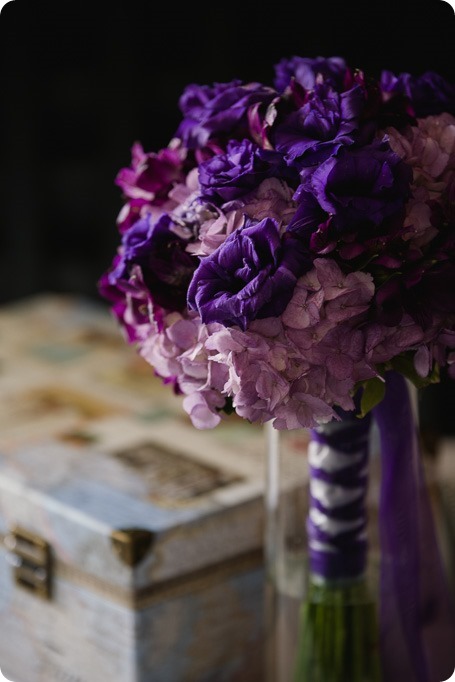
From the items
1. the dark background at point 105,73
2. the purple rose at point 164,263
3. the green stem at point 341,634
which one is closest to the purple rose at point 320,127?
the purple rose at point 164,263

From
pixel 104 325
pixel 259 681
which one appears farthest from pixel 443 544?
pixel 104 325

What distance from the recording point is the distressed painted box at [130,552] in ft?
3.23

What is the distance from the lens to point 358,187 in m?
0.68

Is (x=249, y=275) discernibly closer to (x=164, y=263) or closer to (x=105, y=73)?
(x=164, y=263)

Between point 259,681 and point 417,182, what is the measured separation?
62 cm

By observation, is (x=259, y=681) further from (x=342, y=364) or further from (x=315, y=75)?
(x=315, y=75)

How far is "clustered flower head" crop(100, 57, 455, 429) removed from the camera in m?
0.68

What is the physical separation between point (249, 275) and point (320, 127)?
0.40 feet

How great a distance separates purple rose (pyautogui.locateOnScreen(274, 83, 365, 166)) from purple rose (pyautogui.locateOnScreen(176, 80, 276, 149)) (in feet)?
0.15

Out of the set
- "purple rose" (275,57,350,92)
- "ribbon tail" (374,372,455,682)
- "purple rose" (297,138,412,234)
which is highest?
"purple rose" (275,57,350,92)

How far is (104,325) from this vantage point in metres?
1.67

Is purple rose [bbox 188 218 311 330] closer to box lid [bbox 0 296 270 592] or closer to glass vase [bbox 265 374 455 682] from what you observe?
glass vase [bbox 265 374 455 682]

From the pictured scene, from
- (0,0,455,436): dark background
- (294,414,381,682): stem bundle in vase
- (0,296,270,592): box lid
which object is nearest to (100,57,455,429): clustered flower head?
(294,414,381,682): stem bundle in vase

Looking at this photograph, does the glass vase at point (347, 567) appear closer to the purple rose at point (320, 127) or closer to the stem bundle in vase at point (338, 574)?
the stem bundle in vase at point (338, 574)
